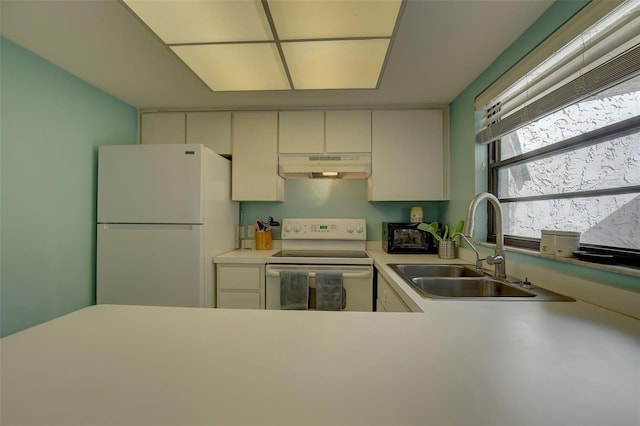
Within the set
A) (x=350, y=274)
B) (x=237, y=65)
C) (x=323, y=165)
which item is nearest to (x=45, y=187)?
(x=237, y=65)

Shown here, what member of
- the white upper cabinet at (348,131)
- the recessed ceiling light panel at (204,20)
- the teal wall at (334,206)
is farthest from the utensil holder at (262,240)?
the recessed ceiling light panel at (204,20)

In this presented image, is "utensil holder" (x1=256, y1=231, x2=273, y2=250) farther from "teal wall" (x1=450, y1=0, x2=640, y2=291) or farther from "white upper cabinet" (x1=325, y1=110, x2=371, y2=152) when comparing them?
"teal wall" (x1=450, y1=0, x2=640, y2=291)

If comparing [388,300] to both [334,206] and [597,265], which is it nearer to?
[597,265]

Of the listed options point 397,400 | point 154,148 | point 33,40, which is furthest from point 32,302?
point 397,400

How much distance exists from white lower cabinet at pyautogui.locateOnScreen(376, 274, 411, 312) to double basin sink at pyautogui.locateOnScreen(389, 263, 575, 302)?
0.11 meters

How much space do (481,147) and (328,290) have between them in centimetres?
155

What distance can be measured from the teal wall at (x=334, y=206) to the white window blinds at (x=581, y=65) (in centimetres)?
124

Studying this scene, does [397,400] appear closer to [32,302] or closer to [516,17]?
[516,17]

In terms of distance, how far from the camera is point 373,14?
41.3 inches

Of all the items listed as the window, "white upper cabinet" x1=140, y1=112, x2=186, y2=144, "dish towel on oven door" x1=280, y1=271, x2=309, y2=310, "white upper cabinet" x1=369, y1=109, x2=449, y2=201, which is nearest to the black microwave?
"white upper cabinet" x1=369, y1=109, x2=449, y2=201

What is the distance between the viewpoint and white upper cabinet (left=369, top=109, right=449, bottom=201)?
2.31m

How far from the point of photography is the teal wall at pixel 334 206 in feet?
8.64

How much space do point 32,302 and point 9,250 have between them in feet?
1.22

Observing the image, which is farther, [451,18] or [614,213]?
[451,18]
